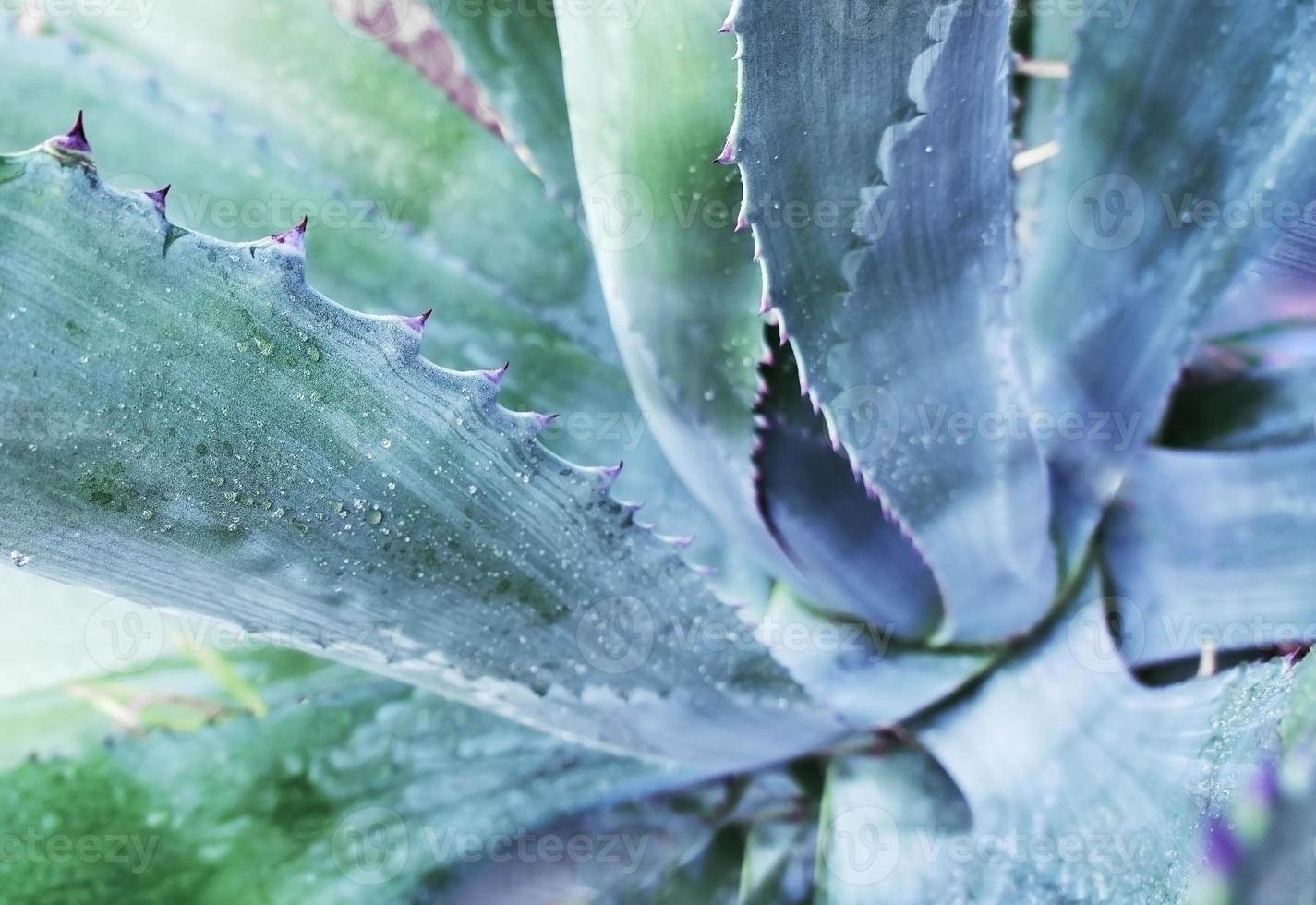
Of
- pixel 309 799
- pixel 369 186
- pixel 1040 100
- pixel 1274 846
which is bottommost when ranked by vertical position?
pixel 1274 846

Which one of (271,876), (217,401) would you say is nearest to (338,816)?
(271,876)

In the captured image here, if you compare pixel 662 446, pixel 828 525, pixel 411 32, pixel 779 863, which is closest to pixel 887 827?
pixel 779 863

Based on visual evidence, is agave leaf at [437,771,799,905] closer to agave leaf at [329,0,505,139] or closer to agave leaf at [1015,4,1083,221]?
agave leaf at [1015,4,1083,221]

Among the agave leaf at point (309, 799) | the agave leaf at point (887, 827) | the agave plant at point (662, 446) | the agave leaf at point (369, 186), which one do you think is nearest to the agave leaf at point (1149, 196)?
the agave plant at point (662, 446)

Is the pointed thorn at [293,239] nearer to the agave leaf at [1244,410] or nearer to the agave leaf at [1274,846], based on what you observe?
the agave leaf at [1274,846]

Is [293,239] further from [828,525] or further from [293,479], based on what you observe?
[828,525]

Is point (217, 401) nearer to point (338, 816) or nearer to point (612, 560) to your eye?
point (612, 560)

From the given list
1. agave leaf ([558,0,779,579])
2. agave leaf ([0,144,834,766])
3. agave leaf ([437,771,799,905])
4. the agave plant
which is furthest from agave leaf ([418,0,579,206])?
agave leaf ([437,771,799,905])
